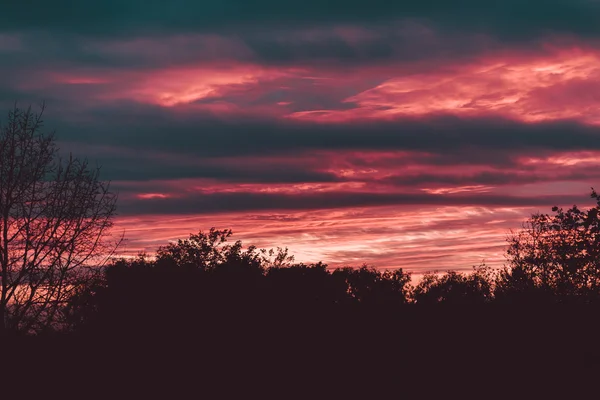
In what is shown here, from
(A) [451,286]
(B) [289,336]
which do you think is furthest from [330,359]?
(A) [451,286]

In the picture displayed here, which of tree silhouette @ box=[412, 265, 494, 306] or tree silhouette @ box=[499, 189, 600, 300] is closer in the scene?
tree silhouette @ box=[499, 189, 600, 300]

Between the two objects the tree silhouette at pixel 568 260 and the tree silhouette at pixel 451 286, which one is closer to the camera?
the tree silhouette at pixel 568 260

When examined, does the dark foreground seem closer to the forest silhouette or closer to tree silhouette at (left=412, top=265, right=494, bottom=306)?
the forest silhouette

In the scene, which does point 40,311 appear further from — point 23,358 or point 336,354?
point 336,354

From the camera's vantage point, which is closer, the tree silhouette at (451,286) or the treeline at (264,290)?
the treeline at (264,290)

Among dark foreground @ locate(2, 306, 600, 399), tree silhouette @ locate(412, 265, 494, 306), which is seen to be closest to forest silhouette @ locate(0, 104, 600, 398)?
dark foreground @ locate(2, 306, 600, 399)

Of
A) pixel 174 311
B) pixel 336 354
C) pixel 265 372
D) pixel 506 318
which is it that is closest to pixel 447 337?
pixel 506 318

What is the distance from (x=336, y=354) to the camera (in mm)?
51812

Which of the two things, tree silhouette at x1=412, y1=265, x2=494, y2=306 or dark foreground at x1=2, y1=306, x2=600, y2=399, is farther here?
tree silhouette at x1=412, y1=265, x2=494, y2=306

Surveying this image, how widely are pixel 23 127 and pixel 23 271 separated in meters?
6.97

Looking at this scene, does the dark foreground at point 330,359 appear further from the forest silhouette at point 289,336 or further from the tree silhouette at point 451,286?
the tree silhouette at point 451,286

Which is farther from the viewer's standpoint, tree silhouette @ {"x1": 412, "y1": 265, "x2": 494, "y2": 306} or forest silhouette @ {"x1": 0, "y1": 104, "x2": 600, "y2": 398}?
tree silhouette @ {"x1": 412, "y1": 265, "x2": 494, "y2": 306}

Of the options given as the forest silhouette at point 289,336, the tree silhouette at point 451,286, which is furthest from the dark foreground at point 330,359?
the tree silhouette at point 451,286

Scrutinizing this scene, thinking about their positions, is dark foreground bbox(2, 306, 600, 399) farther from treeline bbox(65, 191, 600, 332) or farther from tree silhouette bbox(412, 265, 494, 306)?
tree silhouette bbox(412, 265, 494, 306)
